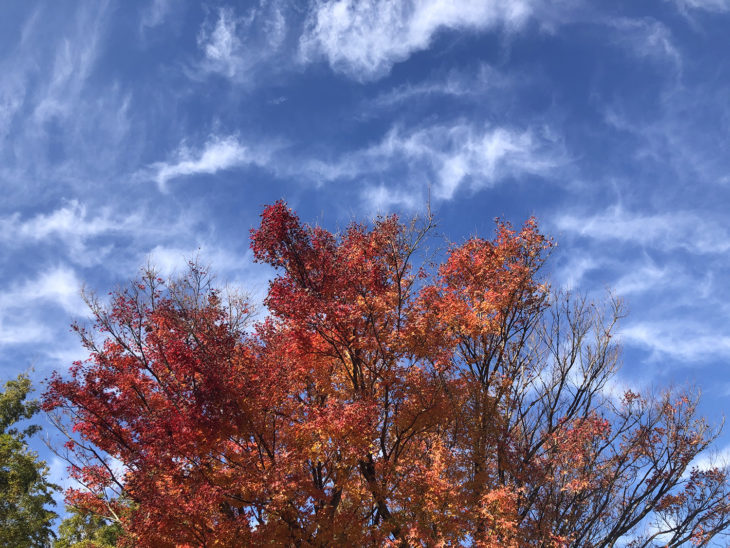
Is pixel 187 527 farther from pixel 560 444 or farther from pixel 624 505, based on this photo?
pixel 624 505

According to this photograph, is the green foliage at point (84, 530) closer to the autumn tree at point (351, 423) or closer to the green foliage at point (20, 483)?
the green foliage at point (20, 483)

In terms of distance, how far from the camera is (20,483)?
2173 cm

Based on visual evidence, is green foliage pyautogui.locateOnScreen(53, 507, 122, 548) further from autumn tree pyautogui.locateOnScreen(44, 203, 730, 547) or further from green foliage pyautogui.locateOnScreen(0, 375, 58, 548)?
autumn tree pyautogui.locateOnScreen(44, 203, 730, 547)

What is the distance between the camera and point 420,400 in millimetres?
13922

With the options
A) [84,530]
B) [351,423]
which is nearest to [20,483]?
[84,530]

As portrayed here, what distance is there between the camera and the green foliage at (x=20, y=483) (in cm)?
2041

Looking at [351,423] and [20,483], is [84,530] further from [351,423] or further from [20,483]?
[351,423]

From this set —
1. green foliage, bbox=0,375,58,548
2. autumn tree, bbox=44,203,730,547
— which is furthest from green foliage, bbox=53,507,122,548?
autumn tree, bbox=44,203,730,547

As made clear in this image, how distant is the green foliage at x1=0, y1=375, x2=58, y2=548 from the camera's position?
20.4m

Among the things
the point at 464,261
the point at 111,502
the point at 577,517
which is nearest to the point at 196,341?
the point at 111,502

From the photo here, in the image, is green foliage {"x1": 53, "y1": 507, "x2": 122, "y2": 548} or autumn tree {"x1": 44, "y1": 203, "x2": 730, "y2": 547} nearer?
autumn tree {"x1": 44, "y1": 203, "x2": 730, "y2": 547}

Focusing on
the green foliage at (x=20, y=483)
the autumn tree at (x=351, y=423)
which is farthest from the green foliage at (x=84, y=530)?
the autumn tree at (x=351, y=423)

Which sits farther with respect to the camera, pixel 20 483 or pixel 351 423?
pixel 20 483

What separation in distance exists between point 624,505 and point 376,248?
1183 cm
